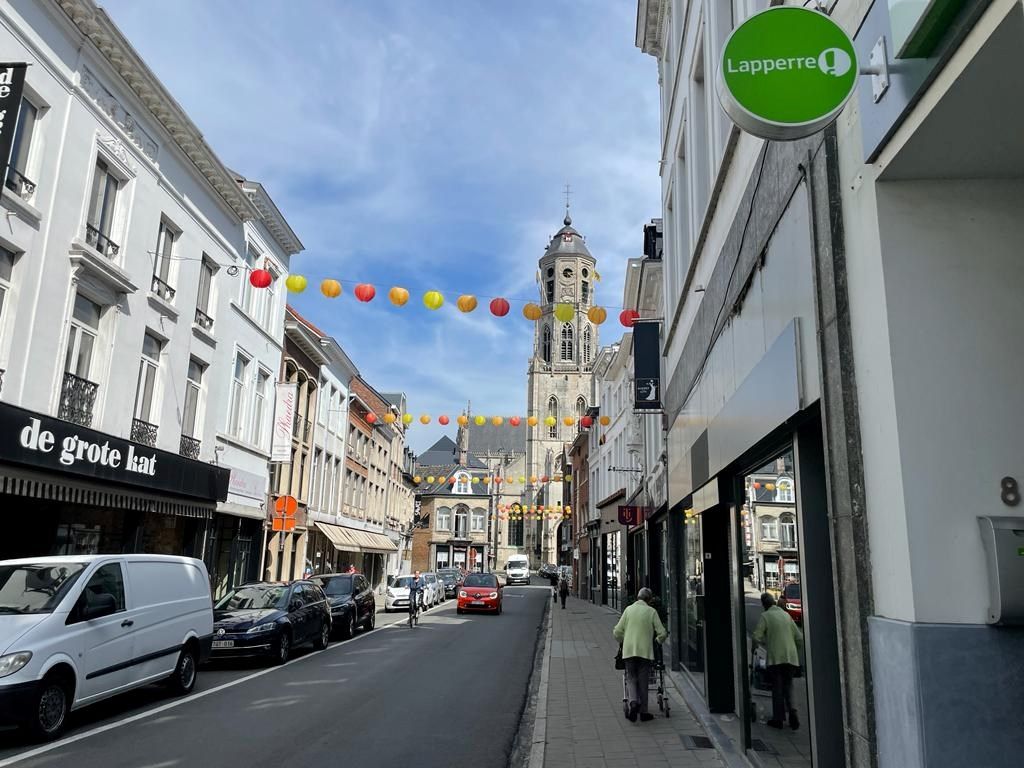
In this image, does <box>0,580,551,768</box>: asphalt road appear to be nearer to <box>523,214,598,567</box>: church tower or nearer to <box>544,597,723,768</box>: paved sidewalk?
<box>544,597,723,768</box>: paved sidewalk

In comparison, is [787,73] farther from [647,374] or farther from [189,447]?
[189,447]

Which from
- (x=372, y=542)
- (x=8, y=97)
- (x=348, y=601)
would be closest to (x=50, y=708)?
→ (x=8, y=97)

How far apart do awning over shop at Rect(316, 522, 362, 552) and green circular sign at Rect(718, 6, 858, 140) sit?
29.4 metres

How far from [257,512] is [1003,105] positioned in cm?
→ 2352

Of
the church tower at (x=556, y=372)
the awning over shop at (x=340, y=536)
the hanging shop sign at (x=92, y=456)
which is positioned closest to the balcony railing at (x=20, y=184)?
the hanging shop sign at (x=92, y=456)

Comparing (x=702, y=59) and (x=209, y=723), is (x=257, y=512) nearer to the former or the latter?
(x=209, y=723)

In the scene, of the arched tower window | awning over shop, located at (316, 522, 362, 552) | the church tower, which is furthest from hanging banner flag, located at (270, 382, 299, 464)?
the arched tower window

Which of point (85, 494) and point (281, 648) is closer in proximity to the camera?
point (281, 648)

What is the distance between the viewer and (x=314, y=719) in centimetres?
903

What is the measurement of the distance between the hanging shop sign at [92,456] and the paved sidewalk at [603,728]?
30.3 feet

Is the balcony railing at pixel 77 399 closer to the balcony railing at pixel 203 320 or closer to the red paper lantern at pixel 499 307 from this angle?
the balcony railing at pixel 203 320

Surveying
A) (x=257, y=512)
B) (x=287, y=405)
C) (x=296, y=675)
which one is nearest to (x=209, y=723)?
(x=296, y=675)

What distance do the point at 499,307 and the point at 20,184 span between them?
8.56 m

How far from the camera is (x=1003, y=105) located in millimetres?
3434
